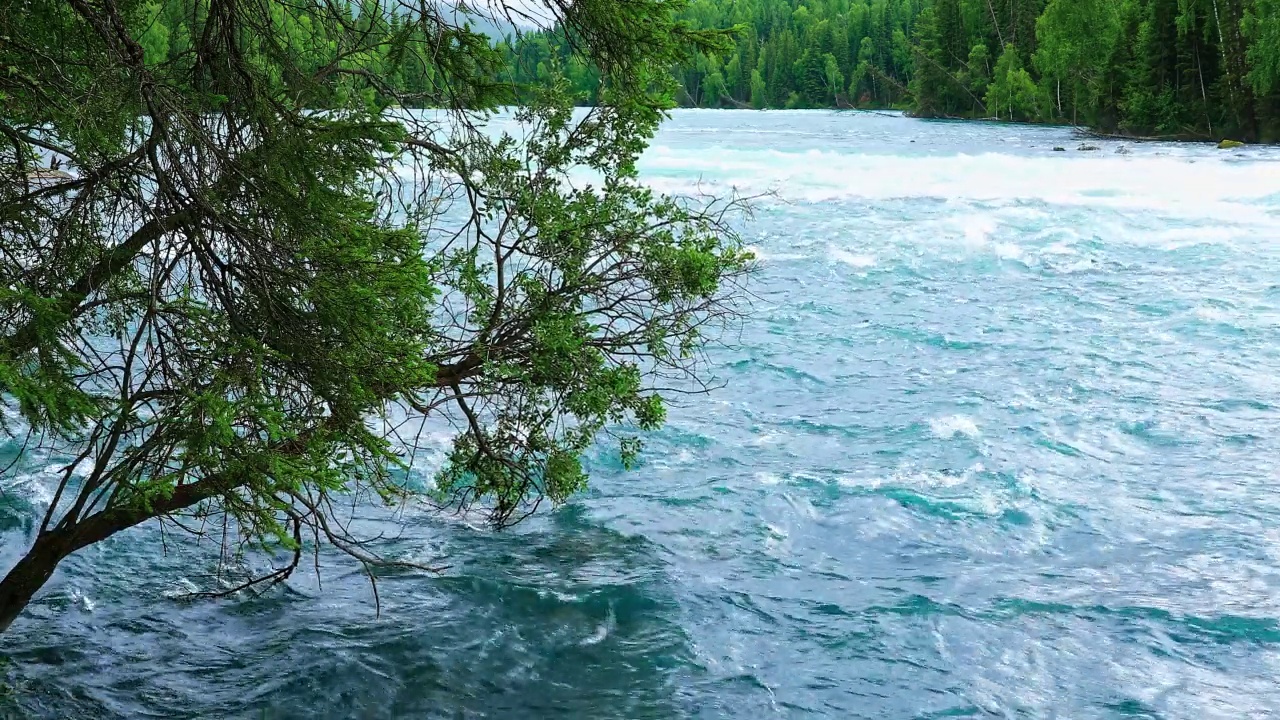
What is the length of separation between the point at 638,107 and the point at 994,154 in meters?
34.9

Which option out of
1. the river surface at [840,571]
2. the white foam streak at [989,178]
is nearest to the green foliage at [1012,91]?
A: the white foam streak at [989,178]

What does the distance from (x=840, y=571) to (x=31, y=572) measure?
5776 mm

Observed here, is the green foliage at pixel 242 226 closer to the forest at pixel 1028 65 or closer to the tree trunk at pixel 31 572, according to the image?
the tree trunk at pixel 31 572

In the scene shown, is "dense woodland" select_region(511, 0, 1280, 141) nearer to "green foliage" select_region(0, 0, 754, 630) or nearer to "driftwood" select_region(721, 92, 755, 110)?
"driftwood" select_region(721, 92, 755, 110)

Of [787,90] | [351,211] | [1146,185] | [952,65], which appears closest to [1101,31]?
[952,65]

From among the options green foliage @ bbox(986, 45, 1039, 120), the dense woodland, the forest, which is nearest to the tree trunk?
the forest

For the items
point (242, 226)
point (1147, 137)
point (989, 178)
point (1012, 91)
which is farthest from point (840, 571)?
point (1012, 91)

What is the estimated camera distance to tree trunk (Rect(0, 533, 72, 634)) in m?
6.31

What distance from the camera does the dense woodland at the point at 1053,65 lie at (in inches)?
1903

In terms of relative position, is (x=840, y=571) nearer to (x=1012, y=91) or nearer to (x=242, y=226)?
(x=242, y=226)

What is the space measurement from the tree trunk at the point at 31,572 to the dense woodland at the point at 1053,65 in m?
3.56

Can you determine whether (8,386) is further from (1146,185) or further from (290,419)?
(1146,185)

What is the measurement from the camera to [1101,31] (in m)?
64.8

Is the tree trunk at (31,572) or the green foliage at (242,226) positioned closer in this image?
the green foliage at (242,226)
